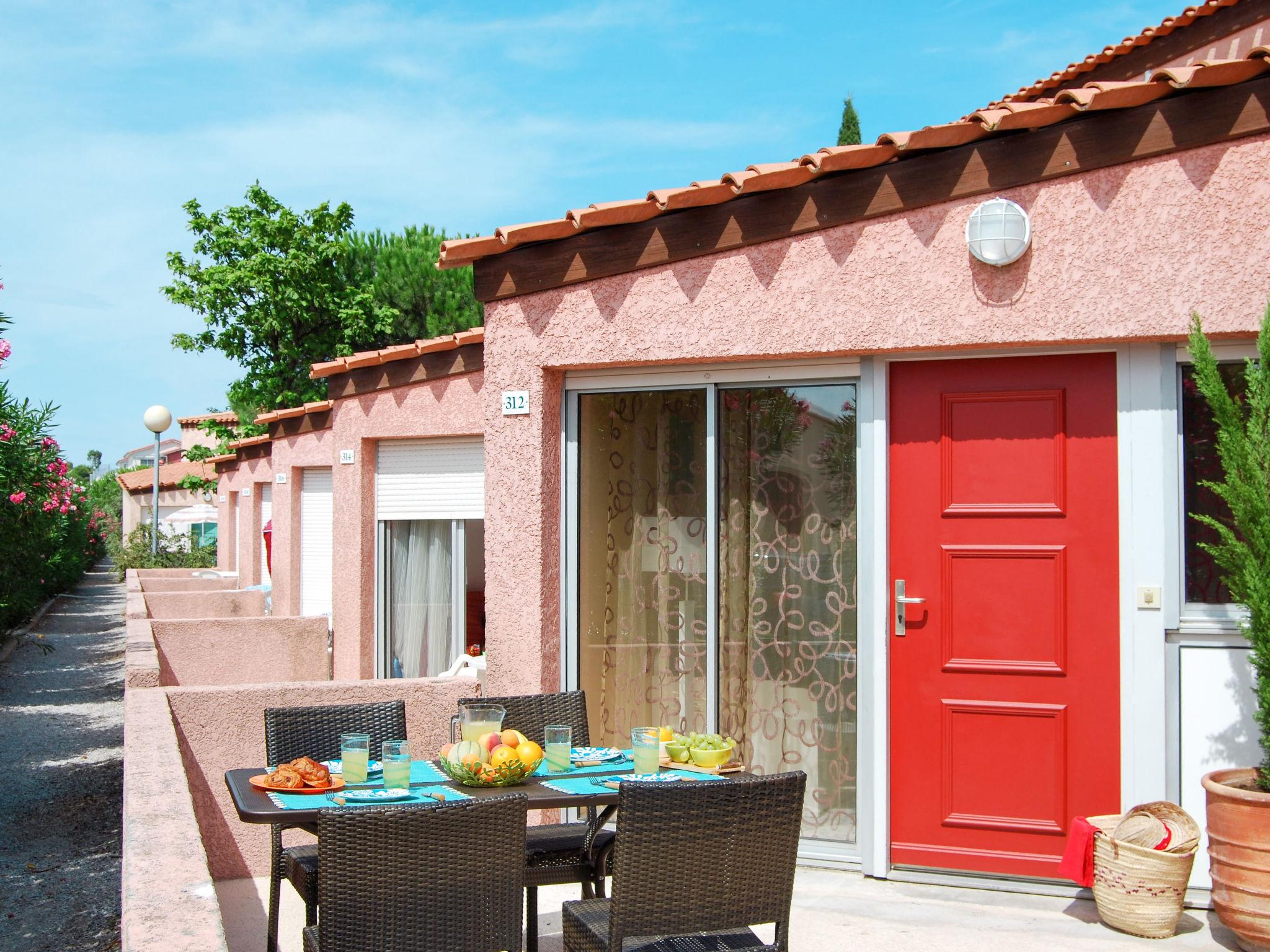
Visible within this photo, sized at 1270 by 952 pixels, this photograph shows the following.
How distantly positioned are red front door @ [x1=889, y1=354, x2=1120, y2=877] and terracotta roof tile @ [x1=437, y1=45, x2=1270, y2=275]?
1.02 m

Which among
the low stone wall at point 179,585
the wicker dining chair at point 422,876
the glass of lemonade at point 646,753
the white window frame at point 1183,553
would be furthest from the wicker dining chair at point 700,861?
the low stone wall at point 179,585

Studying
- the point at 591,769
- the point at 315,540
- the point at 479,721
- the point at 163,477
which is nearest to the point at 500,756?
the point at 479,721

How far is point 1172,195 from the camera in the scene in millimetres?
4977

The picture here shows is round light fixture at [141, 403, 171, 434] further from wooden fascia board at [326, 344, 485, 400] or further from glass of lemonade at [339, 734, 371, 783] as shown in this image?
glass of lemonade at [339, 734, 371, 783]

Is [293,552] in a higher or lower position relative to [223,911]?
higher

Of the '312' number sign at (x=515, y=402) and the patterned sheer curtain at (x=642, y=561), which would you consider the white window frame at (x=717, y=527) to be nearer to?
the patterned sheer curtain at (x=642, y=561)

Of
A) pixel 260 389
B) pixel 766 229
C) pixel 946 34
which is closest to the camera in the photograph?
pixel 766 229

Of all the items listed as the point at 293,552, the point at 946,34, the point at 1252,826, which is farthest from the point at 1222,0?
the point at 293,552

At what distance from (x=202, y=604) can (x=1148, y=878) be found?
1189cm

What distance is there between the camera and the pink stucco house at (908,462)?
5.05 metres

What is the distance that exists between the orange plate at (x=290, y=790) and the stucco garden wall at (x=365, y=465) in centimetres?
629

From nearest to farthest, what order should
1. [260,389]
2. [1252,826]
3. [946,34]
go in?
[1252,826] → [946,34] → [260,389]

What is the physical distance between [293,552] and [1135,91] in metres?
13.1

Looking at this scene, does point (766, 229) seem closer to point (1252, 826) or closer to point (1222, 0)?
point (1252, 826)
